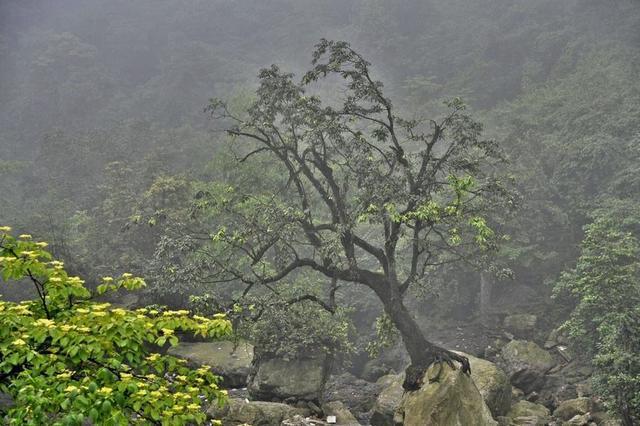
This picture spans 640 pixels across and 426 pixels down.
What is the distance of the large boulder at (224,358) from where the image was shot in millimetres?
17375

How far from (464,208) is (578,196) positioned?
552 inches

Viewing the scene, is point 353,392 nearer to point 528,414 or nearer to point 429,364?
point 429,364

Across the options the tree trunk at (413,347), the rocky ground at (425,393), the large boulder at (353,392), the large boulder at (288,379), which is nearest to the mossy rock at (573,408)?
the rocky ground at (425,393)

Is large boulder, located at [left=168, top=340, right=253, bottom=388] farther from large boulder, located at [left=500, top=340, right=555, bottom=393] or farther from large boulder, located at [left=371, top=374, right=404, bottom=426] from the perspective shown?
large boulder, located at [left=500, top=340, right=555, bottom=393]

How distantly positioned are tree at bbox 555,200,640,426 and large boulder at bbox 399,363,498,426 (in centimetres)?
351

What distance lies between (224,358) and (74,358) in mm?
13016

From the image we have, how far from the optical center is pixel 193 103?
53.4 metres

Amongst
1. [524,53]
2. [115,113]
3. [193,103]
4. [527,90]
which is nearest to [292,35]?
[193,103]

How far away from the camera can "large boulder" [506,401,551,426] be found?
49.1 ft

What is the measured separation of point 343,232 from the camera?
1494 centimetres

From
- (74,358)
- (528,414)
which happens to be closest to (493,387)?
(528,414)

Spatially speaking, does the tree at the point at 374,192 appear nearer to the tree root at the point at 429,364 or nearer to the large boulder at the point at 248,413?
the tree root at the point at 429,364

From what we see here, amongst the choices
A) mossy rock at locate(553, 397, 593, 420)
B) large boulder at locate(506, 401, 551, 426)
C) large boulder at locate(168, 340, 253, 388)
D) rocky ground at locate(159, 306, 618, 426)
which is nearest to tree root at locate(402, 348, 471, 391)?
rocky ground at locate(159, 306, 618, 426)

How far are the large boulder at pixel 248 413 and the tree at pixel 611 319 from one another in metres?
9.34
